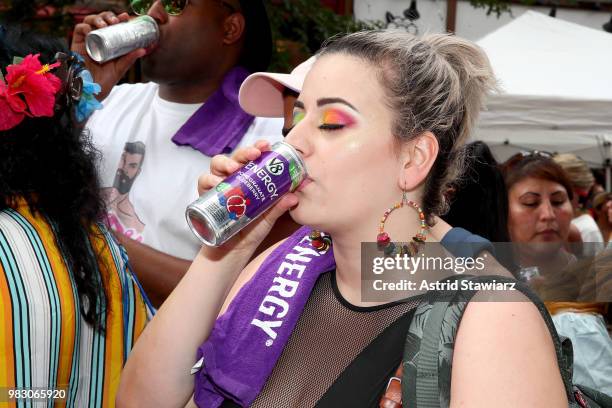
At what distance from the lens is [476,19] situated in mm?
11266

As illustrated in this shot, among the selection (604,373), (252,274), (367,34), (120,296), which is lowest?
(604,373)

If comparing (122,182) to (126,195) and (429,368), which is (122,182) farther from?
(429,368)

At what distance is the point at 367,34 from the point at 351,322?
67 cm

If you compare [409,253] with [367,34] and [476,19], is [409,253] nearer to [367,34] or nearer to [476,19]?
[367,34]

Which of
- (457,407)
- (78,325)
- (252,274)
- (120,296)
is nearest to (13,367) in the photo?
(78,325)

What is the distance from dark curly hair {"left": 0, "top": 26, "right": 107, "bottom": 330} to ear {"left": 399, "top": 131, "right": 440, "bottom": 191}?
2.82ft

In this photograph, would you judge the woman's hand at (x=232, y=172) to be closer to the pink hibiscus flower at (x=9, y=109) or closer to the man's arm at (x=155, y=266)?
the pink hibiscus flower at (x=9, y=109)

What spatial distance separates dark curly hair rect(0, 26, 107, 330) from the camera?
191cm

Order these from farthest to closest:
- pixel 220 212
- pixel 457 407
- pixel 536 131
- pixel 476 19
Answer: pixel 476 19 → pixel 536 131 → pixel 220 212 → pixel 457 407

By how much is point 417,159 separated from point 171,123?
139 cm

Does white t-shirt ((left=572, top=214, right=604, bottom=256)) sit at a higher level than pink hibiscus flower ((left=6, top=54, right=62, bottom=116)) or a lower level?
lower

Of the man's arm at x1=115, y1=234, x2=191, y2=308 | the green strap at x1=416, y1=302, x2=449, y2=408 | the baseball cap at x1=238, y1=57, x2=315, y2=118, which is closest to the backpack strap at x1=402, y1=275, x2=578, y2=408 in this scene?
the green strap at x1=416, y1=302, x2=449, y2=408

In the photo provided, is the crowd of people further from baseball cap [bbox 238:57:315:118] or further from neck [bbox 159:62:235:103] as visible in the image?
neck [bbox 159:62:235:103]

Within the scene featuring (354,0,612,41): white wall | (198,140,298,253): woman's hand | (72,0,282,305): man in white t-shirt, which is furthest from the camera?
(354,0,612,41): white wall
